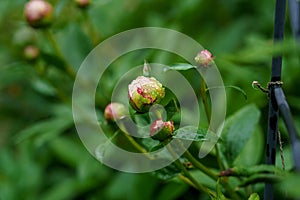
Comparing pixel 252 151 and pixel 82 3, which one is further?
pixel 82 3

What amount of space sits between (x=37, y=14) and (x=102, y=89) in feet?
0.65

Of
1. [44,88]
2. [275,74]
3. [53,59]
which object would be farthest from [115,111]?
[44,88]

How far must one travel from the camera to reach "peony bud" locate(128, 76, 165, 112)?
0.60 meters

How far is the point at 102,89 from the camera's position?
1.16 m

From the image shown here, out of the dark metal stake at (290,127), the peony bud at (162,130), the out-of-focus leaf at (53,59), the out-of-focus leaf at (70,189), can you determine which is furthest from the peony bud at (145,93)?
the out-of-focus leaf at (70,189)

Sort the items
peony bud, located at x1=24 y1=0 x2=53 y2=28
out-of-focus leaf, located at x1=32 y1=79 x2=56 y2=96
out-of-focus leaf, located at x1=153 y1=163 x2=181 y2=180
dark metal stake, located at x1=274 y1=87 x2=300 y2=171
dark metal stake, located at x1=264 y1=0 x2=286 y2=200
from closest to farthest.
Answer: dark metal stake, located at x1=274 y1=87 x2=300 y2=171 → dark metal stake, located at x1=264 y1=0 x2=286 y2=200 → out-of-focus leaf, located at x1=153 y1=163 x2=181 y2=180 → peony bud, located at x1=24 y1=0 x2=53 y2=28 → out-of-focus leaf, located at x1=32 y1=79 x2=56 y2=96

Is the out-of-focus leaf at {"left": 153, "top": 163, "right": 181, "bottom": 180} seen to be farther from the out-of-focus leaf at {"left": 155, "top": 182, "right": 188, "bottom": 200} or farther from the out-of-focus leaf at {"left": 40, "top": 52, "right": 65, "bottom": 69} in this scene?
the out-of-focus leaf at {"left": 40, "top": 52, "right": 65, "bottom": 69}

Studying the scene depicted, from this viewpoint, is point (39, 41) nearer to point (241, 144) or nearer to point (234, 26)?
point (234, 26)

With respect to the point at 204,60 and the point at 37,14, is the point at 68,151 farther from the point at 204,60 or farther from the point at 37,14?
the point at 204,60

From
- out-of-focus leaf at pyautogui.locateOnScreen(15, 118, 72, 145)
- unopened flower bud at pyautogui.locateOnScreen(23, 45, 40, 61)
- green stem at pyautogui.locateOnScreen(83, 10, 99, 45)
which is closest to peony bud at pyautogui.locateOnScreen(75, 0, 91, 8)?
green stem at pyautogui.locateOnScreen(83, 10, 99, 45)

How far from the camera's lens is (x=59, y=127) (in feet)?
3.95

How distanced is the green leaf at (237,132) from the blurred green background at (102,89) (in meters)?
0.12

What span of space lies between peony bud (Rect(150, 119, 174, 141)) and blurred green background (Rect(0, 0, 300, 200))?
0.33 m

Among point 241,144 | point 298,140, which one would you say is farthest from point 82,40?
point 298,140
